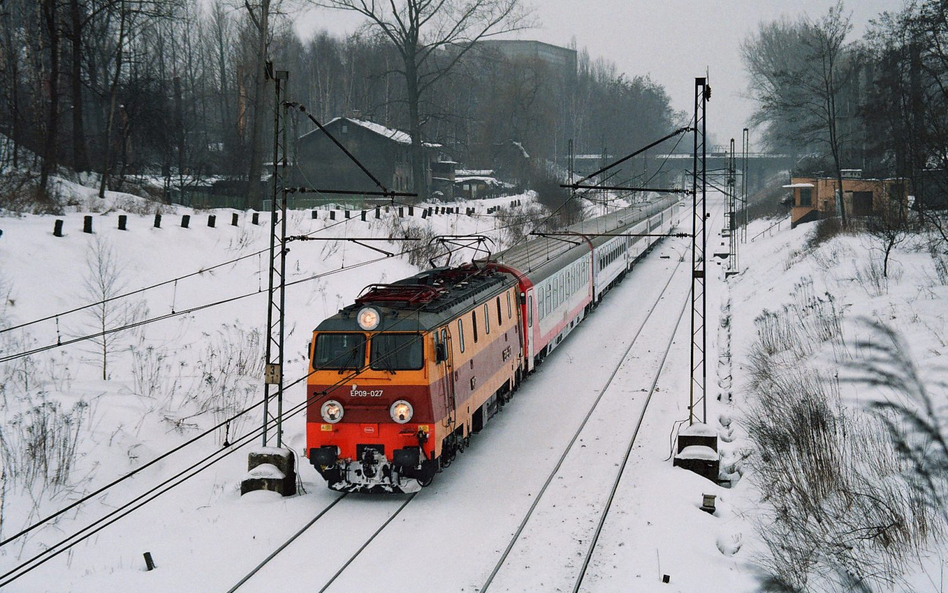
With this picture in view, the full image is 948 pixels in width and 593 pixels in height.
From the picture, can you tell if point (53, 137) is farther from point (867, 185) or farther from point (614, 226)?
point (867, 185)

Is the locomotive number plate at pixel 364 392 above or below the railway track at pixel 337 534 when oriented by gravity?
above

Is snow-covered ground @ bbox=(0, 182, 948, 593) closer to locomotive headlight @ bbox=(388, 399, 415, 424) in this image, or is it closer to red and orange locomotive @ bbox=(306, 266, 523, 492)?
red and orange locomotive @ bbox=(306, 266, 523, 492)

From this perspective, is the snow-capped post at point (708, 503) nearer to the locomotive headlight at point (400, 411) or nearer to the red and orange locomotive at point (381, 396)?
the red and orange locomotive at point (381, 396)

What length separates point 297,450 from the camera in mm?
17328

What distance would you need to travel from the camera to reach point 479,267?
20.4 meters

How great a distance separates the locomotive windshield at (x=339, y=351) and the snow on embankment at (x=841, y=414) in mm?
6329

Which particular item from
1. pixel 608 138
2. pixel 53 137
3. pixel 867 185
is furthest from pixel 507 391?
pixel 608 138

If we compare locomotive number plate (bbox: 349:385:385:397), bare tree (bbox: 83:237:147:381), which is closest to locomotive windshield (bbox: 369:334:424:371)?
locomotive number plate (bbox: 349:385:385:397)

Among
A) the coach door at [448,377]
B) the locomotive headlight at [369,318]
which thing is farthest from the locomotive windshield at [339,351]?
the coach door at [448,377]

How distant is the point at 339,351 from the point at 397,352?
946 millimetres

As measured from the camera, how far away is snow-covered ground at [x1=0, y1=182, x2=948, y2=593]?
11453 mm

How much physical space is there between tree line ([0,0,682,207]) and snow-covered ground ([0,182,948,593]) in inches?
291

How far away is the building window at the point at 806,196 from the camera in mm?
52000

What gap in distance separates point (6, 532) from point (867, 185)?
45925 mm
